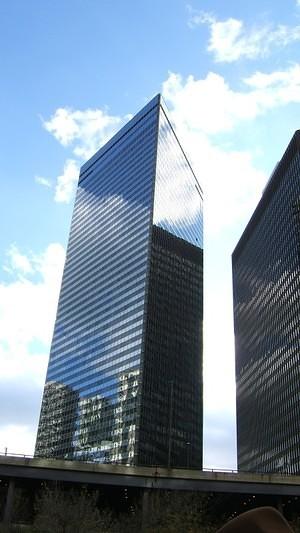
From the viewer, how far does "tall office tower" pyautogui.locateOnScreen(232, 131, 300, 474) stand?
513ft

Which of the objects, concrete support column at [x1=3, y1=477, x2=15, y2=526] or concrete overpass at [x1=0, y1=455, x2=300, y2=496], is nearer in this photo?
concrete support column at [x1=3, y1=477, x2=15, y2=526]

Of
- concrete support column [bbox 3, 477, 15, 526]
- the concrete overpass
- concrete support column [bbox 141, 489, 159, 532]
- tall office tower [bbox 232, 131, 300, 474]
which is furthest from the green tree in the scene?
tall office tower [bbox 232, 131, 300, 474]

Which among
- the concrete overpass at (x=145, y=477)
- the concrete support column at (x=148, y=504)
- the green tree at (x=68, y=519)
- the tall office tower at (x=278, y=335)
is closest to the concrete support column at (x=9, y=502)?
the concrete overpass at (x=145, y=477)

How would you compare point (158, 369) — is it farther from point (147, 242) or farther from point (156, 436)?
point (147, 242)

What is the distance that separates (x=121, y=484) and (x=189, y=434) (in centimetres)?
12862

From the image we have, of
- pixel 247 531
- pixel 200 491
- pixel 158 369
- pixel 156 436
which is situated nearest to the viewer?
pixel 247 531

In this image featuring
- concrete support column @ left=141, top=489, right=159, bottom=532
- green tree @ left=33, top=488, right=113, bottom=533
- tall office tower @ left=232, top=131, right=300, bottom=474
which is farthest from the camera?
tall office tower @ left=232, top=131, right=300, bottom=474

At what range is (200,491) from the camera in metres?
68.7

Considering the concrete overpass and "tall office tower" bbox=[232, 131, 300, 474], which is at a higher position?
"tall office tower" bbox=[232, 131, 300, 474]

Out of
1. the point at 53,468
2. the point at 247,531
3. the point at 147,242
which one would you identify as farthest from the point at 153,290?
the point at 247,531

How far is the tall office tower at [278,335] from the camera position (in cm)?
15650

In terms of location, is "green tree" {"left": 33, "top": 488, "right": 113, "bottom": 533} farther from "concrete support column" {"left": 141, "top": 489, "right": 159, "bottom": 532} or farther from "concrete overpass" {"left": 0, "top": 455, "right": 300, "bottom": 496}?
"concrete overpass" {"left": 0, "top": 455, "right": 300, "bottom": 496}

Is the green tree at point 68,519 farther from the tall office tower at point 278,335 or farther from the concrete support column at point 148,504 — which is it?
the tall office tower at point 278,335

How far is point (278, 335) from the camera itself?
171750mm
